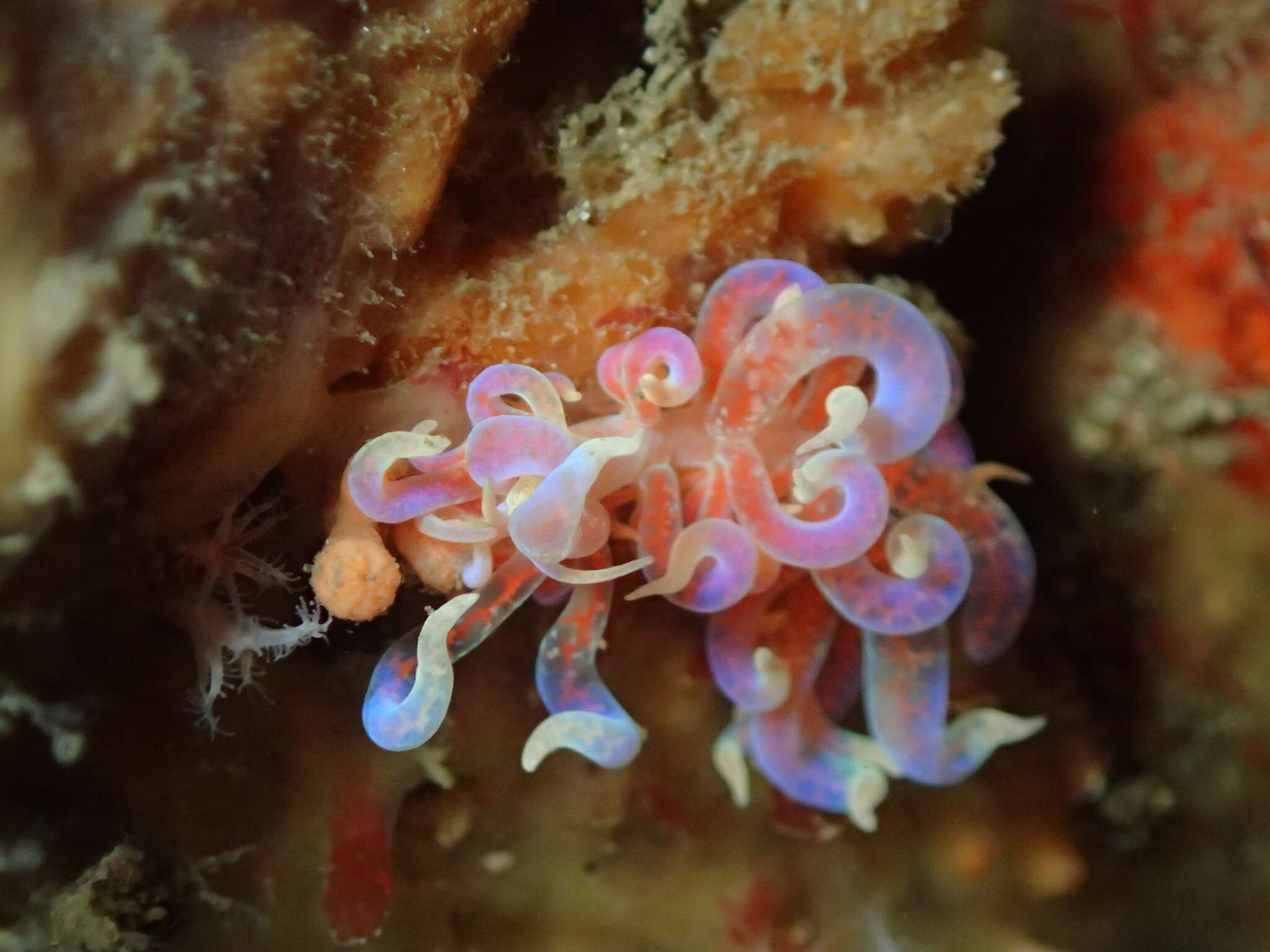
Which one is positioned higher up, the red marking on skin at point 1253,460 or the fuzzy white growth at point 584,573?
the fuzzy white growth at point 584,573

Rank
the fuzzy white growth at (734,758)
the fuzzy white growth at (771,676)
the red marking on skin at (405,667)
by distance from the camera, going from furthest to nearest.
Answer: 1. the fuzzy white growth at (734,758)
2. the fuzzy white growth at (771,676)
3. the red marking on skin at (405,667)

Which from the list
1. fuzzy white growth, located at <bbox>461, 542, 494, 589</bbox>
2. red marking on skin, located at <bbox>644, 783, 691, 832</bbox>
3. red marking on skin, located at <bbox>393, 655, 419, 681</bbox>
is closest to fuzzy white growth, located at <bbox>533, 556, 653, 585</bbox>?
fuzzy white growth, located at <bbox>461, 542, 494, 589</bbox>

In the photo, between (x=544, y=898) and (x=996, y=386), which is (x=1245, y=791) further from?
(x=544, y=898)

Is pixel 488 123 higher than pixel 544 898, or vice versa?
pixel 488 123

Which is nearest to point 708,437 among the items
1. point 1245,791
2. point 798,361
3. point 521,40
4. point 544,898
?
point 798,361

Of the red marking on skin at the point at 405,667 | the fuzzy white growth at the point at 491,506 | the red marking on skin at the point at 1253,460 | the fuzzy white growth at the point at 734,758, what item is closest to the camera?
the fuzzy white growth at the point at 491,506

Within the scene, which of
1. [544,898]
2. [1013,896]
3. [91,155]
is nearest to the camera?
[91,155]

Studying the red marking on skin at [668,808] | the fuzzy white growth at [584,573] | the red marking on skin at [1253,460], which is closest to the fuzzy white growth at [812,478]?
the fuzzy white growth at [584,573]

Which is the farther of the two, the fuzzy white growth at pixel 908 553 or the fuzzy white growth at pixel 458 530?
the fuzzy white growth at pixel 908 553

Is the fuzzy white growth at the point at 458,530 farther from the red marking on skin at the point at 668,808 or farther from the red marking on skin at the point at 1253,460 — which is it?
the red marking on skin at the point at 1253,460
